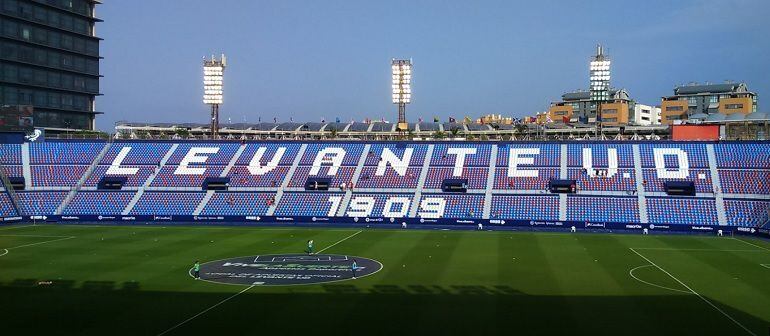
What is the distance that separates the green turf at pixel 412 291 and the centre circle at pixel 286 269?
1368mm

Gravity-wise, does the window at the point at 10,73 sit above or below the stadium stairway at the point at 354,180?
above

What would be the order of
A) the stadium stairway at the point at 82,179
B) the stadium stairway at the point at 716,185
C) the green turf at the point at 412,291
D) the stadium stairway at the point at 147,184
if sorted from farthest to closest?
the stadium stairway at the point at 82,179
the stadium stairway at the point at 147,184
the stadium stairway at the point at 716,185
the green turf at the point at 412,291

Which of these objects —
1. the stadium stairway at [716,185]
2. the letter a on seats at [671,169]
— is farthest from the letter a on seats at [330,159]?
the stadium stairway at [716,185]

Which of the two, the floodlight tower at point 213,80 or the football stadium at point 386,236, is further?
the floodlight tower at point 213,80

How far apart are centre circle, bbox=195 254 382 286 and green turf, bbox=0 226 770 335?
137cm

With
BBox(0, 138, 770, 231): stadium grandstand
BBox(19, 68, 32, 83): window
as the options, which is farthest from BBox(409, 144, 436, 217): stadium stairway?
BBox(19, 68, 32, 83): window

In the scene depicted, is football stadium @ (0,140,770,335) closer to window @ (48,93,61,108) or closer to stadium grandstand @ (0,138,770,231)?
stadium grandstand @ (0,138,770,231)

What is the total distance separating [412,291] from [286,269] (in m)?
9.71

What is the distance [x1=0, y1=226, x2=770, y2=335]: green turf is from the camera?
2598 cm

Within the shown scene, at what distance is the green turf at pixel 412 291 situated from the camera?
85.3ft

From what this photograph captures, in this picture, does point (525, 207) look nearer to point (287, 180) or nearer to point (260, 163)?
point (287, 180)

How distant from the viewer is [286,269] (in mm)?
38844

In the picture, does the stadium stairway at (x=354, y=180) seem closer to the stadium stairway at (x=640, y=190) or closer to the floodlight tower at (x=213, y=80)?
the floodlight tower at (x=213, y=80)

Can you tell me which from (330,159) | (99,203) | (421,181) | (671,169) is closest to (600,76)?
(671,169)
